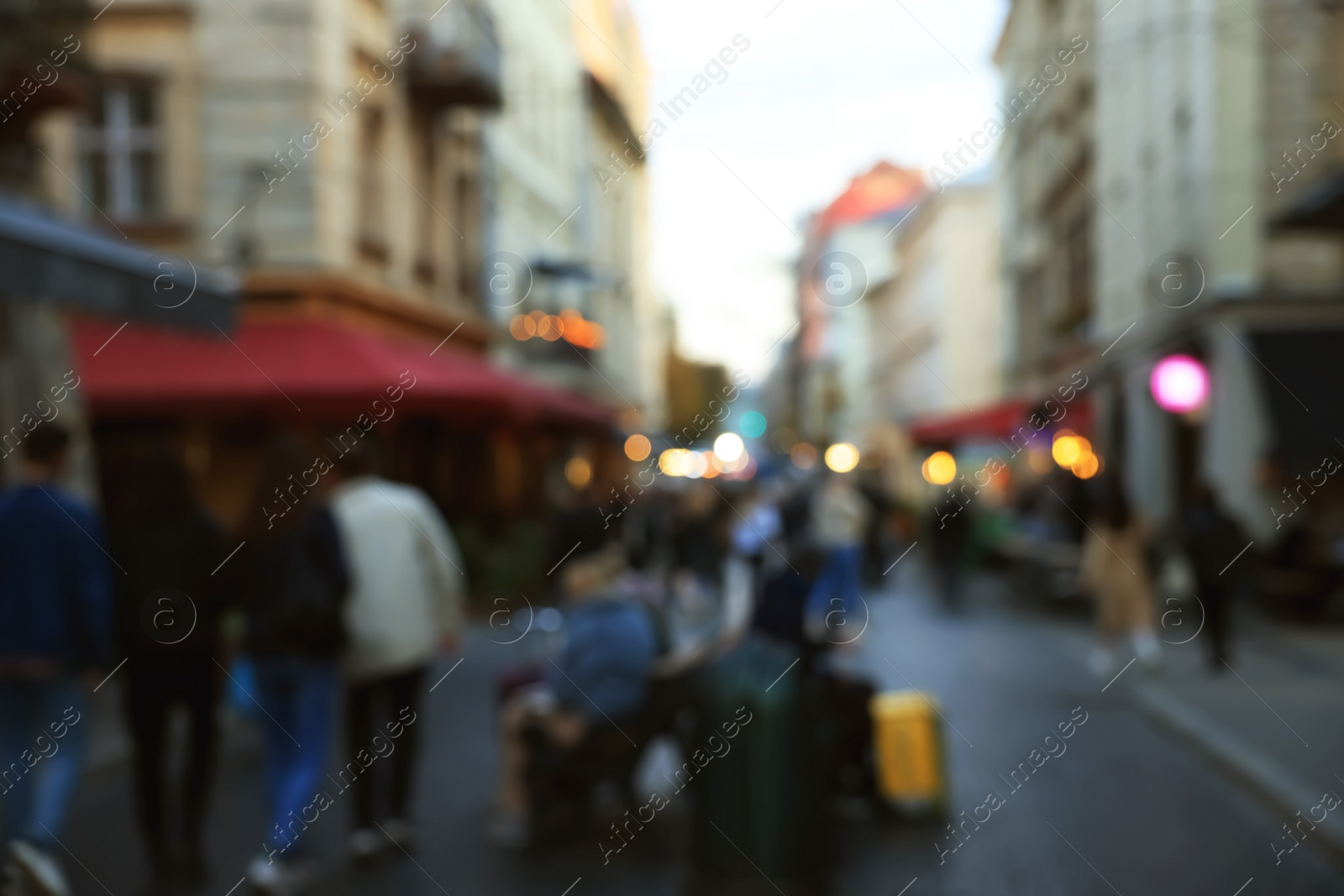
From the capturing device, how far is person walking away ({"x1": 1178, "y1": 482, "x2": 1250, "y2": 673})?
40.3ft

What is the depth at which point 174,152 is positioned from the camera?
59.6ft

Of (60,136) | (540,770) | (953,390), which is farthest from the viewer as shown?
(953,390)

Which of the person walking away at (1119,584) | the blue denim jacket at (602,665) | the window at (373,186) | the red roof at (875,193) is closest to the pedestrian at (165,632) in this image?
the blue denim jacket at (602,665)

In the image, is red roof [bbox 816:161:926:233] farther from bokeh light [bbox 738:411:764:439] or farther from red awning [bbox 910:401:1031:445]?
red awning [bbox 910:401:1031:445]

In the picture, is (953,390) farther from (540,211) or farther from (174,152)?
(174,152)


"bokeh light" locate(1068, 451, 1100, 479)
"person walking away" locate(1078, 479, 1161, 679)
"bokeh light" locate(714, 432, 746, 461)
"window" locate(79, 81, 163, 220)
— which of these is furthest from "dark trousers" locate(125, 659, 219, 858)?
"bokeh light" locate(714, 432, 746, 461)

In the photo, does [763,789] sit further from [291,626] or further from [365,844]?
[291,626]

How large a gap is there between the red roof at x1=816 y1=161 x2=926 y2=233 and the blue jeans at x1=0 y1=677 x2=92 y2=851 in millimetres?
88016

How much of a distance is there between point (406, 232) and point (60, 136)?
5.71 meters

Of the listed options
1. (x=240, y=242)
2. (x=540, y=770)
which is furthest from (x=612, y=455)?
(x=540, y=770)

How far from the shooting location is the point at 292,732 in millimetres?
6102

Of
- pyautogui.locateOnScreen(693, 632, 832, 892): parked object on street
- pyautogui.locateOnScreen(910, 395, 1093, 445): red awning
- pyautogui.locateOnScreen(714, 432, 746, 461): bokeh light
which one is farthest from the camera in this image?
pyautogui.locateOnScreen(714, 432, 746, 461): bokeh light

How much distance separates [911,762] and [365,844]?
248 cm

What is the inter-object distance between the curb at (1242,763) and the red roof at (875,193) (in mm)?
82740
